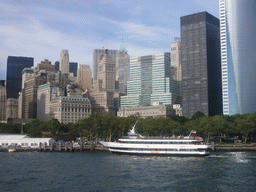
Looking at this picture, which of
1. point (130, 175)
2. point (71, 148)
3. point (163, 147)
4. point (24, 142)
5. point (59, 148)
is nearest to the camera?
point (130, 175)

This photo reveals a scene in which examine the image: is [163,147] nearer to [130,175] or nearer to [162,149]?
[162,149]

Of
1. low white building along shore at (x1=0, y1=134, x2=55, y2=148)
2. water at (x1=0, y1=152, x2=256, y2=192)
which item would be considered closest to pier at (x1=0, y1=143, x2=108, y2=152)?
low white building along shore at (x1=0, y1=134, x2=55, y2=148)

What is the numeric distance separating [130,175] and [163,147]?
39.8 metres

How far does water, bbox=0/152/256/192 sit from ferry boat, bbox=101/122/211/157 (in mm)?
10035

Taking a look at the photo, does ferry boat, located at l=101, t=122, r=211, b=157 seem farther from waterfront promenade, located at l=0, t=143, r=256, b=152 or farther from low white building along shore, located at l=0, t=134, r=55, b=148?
low white building along shore, located at l=0, t=134, r=55, b=148

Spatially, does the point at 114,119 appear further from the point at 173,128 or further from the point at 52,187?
the point at 52,187

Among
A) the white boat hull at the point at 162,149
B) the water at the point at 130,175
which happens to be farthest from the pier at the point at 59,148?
the water at the point at 130,175

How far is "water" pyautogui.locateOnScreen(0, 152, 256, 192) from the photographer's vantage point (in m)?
71.6

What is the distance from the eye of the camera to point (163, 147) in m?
123

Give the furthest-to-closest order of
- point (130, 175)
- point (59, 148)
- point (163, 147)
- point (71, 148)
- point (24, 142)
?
point (24, 142)
point (59, 148)
point (71, 148)
point (163, 147)
point (130, 175)

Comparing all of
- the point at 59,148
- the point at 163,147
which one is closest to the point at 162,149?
the point at 163,147

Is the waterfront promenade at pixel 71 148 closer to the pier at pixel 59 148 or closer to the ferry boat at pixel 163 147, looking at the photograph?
the pier at pixel 59 148

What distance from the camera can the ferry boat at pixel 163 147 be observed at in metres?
120

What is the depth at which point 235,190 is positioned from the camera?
6888cm
